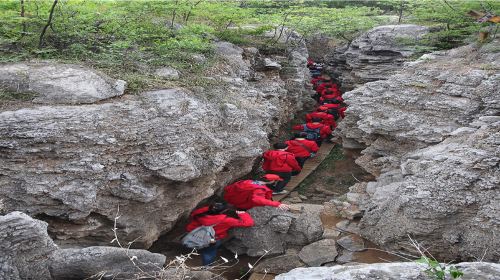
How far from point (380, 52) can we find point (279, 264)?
42.2 feet

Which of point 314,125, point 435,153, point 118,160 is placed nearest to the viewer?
point 118,160

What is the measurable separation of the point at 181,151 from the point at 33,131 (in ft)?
7.96

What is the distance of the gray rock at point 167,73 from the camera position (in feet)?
31.2

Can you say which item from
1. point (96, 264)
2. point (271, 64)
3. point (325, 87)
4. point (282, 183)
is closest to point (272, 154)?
point (282, 183)

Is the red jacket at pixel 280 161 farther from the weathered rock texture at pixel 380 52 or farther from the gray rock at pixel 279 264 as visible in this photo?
the weathered rock texture at pixel 380 52

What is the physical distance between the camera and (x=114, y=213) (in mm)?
7141

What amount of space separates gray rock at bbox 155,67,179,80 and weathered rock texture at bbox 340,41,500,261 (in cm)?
519

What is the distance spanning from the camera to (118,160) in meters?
7.19

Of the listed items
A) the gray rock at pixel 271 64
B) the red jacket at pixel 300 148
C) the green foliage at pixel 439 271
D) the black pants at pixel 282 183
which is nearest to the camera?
the green foliage at pixel 439 271

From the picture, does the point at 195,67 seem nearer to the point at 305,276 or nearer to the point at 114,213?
the point at 114,213

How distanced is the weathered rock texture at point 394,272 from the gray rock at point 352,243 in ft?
15.0

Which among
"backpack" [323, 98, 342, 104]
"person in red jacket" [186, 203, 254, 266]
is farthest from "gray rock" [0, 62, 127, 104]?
"backpack" [323, 98, 342, 104]

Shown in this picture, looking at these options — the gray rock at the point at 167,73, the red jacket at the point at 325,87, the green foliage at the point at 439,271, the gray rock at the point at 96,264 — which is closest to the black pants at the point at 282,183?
A: the gray rock at the point at 167,73

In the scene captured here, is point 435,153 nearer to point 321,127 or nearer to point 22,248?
point 321,127
